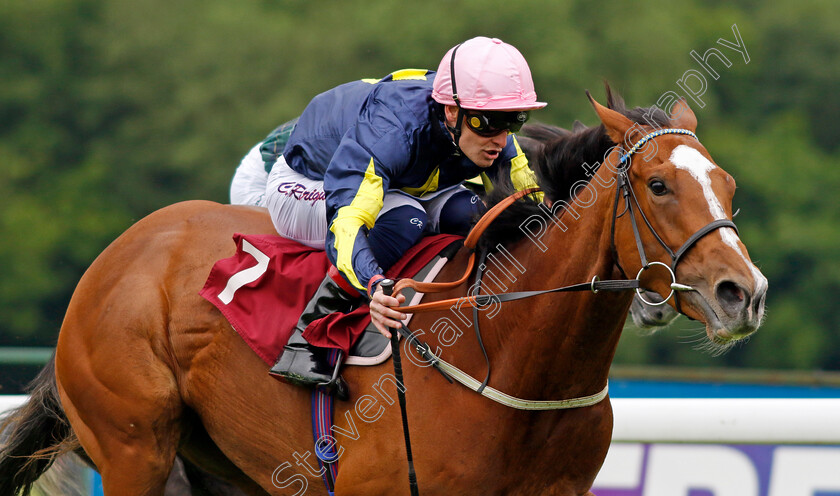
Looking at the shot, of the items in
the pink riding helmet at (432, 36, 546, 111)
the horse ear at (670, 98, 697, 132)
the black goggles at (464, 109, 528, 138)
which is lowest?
the black goggles at (464, 109, 528, 138)

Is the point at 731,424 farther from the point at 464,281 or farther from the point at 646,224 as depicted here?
the point at 646,224

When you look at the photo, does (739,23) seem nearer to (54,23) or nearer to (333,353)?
(54,23)

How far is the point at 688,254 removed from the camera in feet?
8.54

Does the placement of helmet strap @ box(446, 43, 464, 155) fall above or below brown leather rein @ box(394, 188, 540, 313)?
above

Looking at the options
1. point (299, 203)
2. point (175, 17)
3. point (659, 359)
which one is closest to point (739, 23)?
point (659, 359)

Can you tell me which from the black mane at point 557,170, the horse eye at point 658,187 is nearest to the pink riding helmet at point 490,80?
the black mane at point 557,170

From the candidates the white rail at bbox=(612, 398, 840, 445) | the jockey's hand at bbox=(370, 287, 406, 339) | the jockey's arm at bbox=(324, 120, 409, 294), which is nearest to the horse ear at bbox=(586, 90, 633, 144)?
the jockey's arm at bbox=(324, 120, 409, 294)

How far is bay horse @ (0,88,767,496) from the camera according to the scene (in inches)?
106

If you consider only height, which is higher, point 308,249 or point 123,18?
point 308,249

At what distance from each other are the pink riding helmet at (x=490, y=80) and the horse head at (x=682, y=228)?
1.16 ft

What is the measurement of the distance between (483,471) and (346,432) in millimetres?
532

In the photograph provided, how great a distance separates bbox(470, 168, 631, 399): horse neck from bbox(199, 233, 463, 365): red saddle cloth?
0.46 meters

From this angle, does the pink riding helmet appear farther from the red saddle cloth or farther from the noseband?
the red saddle cloth

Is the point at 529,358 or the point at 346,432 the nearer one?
the point at 529,358
